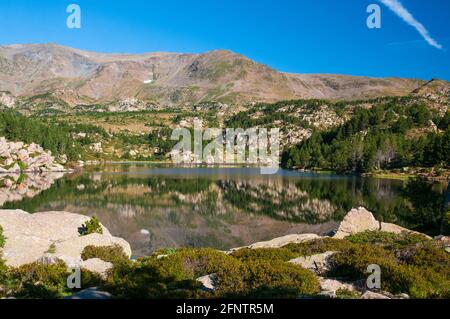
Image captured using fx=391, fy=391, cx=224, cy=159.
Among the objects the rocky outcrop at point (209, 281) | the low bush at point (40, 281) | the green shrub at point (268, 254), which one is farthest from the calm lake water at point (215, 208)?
the rocky outcrop at point (209, 281)

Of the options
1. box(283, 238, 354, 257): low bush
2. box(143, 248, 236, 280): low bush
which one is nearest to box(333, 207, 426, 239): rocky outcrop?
box(283, 238, 354, 257): low bush

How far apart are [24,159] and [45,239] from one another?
146862 mm

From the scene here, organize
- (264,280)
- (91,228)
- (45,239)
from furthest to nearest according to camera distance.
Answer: (91,228) → (45,239) → (264,280)

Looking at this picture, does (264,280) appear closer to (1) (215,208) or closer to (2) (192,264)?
(2) (192,264)

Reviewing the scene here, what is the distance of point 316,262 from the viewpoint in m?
23.4

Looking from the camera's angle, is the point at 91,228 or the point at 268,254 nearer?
the point at 268,254

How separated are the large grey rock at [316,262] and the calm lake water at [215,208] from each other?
82.6ft

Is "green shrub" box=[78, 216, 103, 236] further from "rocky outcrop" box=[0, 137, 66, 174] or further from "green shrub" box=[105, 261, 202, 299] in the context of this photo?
"rocky outcrop" box=[0, 137, 66, 174]

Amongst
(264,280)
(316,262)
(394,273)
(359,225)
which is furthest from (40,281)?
(359,225)

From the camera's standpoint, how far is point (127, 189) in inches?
4023

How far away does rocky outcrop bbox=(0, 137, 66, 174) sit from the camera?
6032 inches

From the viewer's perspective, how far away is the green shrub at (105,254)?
91.0ft

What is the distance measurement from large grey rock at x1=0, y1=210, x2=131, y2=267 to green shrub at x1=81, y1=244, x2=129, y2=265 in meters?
0.61
